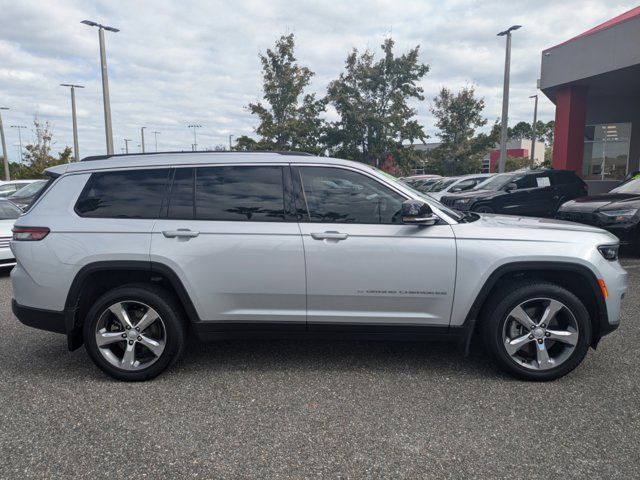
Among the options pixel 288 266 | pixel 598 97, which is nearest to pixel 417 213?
pixel 288 266

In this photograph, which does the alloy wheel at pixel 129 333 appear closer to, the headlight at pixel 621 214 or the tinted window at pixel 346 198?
the tinted window at pixel 346 198

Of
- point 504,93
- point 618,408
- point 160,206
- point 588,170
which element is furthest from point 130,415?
point 588,170

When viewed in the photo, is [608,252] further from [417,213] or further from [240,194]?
[240,194]

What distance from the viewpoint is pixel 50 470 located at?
2590 mm

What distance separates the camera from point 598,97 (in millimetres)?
18781

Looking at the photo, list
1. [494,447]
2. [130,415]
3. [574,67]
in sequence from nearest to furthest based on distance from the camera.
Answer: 1. [494,447]
2. [130,415]
3. [574,67]

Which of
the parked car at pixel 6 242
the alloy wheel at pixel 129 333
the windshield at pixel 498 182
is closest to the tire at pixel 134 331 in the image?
the alloy wheel at pixel 129 333

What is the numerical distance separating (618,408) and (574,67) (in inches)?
605

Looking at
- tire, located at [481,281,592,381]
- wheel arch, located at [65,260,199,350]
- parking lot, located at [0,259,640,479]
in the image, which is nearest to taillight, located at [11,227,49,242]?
wheel arch, located at [65,260,199,350]

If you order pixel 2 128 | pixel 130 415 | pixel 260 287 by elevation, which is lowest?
pixel 130 415

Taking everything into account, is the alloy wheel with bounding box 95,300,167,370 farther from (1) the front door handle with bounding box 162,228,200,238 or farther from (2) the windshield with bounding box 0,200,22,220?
(2) the windshield with bounding box 0,200,22,220

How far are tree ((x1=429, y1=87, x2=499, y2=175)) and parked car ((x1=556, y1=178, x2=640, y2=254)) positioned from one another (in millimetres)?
19899

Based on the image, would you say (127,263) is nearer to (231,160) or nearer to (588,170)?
(231,160)

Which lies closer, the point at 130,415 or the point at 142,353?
the point at 130,415
